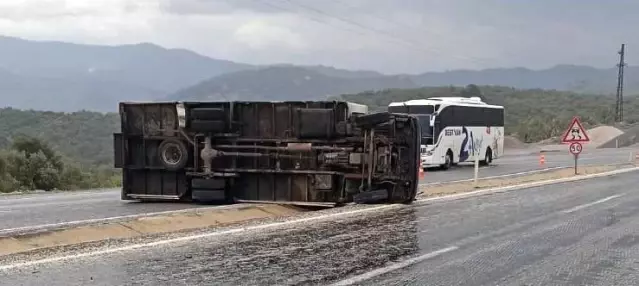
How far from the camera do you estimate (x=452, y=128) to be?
3353 cm

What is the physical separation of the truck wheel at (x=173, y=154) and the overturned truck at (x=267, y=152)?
21 millimetres

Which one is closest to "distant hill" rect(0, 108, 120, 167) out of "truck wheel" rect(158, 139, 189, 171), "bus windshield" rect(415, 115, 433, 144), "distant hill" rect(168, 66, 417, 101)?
"bus windshield" rect(415, 115, 433, 144)

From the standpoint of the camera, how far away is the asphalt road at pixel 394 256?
26.0 feet

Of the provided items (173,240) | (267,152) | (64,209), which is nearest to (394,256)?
(173,240)

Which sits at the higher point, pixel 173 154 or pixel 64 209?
pixel 173 154

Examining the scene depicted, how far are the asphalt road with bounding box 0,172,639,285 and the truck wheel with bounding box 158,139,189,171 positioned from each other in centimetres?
455

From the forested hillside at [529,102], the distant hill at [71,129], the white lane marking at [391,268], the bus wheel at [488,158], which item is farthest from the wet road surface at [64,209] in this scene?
the forested hillside at [529,102]

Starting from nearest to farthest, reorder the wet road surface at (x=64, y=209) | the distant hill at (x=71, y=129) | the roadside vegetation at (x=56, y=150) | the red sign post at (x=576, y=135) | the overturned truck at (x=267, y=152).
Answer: the wet road surface at (x=64, y=209) < the overturned truck at (x=267, y=152) < the red sign post at (x=576, y=135) < the roadside vegetation at (x=56, y=150) < the distant hill at (x=71, y=129)

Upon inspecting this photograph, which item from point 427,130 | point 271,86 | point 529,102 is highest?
point 271,86

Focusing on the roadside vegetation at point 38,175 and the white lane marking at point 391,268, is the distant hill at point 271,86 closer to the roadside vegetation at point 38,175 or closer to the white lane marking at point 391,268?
the roadside vegetation at point 38,175

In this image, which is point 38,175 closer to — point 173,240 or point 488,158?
point 173,240

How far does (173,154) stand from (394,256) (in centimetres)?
785

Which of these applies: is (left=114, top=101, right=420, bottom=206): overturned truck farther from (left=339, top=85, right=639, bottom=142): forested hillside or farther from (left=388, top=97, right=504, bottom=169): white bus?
(left=339, top=85, right=639, bottom=142): forested hillside

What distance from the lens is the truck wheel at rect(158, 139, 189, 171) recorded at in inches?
620
